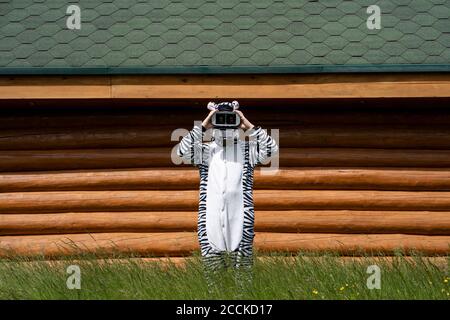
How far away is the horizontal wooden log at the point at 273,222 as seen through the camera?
8.63 meters

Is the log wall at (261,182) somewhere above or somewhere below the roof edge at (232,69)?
below

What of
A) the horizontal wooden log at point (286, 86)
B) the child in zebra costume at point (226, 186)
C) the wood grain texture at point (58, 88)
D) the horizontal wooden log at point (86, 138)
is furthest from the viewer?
the horizontal wooden log at point (86, 138)

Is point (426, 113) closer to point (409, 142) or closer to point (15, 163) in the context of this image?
point (409, 142)

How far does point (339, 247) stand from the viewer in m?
8.55

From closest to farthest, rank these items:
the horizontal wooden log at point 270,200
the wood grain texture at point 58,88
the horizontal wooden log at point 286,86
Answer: the horizontal wooden log at point 286,86, the wood grain texture at point 58,88, the horizontal wooden log at point 270,200

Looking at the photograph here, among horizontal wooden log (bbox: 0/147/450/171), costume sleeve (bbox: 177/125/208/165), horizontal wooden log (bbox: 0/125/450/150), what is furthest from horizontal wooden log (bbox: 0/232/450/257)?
costume sleeve (bbox: 177/125/208/165)

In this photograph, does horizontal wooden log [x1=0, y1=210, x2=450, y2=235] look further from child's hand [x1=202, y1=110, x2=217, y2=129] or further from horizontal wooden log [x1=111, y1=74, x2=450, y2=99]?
child's hand [x1=202, y1=110, x2=217, y2=129]

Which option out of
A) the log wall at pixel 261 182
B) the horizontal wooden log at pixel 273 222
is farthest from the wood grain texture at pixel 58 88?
the horizontal wooden log at pixel 273 222

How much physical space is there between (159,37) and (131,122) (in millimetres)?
940

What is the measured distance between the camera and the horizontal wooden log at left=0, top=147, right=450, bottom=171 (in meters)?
8.73

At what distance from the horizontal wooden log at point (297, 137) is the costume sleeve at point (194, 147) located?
6.86 ft

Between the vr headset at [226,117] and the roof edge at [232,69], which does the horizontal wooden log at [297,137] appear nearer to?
the roof edge at [232,69]
